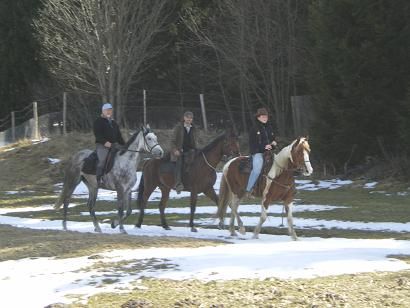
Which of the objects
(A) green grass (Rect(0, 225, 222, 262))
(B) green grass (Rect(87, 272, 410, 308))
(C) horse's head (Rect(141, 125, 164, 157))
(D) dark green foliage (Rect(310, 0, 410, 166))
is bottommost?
(B) green grass (Rect(87, 272, 410, 308))

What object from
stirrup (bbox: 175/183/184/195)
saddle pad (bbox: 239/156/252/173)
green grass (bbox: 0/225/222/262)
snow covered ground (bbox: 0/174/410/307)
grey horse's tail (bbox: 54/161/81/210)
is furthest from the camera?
grey horse's tail (bbox: 54/161/81/210)

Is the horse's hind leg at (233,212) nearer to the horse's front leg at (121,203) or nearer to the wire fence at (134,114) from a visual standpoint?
the horse's front leg at (121,203)

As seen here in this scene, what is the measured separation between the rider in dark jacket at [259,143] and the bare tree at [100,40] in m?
23.2

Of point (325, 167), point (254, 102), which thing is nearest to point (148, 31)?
point (254, 102)

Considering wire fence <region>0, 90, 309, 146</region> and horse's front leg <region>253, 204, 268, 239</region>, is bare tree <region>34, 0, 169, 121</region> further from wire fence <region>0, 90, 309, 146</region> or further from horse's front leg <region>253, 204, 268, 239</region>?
horse's front leg <region>253, 204, 268, 239</region>

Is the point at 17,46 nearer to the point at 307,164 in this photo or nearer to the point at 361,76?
the point at 361,76

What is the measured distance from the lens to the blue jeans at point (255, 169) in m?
15.2

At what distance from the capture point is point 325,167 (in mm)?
30500

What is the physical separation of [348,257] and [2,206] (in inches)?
653

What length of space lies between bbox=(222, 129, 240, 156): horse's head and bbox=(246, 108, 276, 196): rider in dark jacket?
1296 millimetres

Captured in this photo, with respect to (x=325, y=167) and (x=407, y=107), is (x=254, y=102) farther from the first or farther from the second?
(x=407, y=107)

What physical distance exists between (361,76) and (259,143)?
14254mm

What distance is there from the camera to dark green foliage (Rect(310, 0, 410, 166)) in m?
27.5

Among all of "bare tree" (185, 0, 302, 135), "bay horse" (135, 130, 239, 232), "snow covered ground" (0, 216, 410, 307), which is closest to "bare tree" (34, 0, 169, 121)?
"bare tree" (185, 0, 302, 135)
